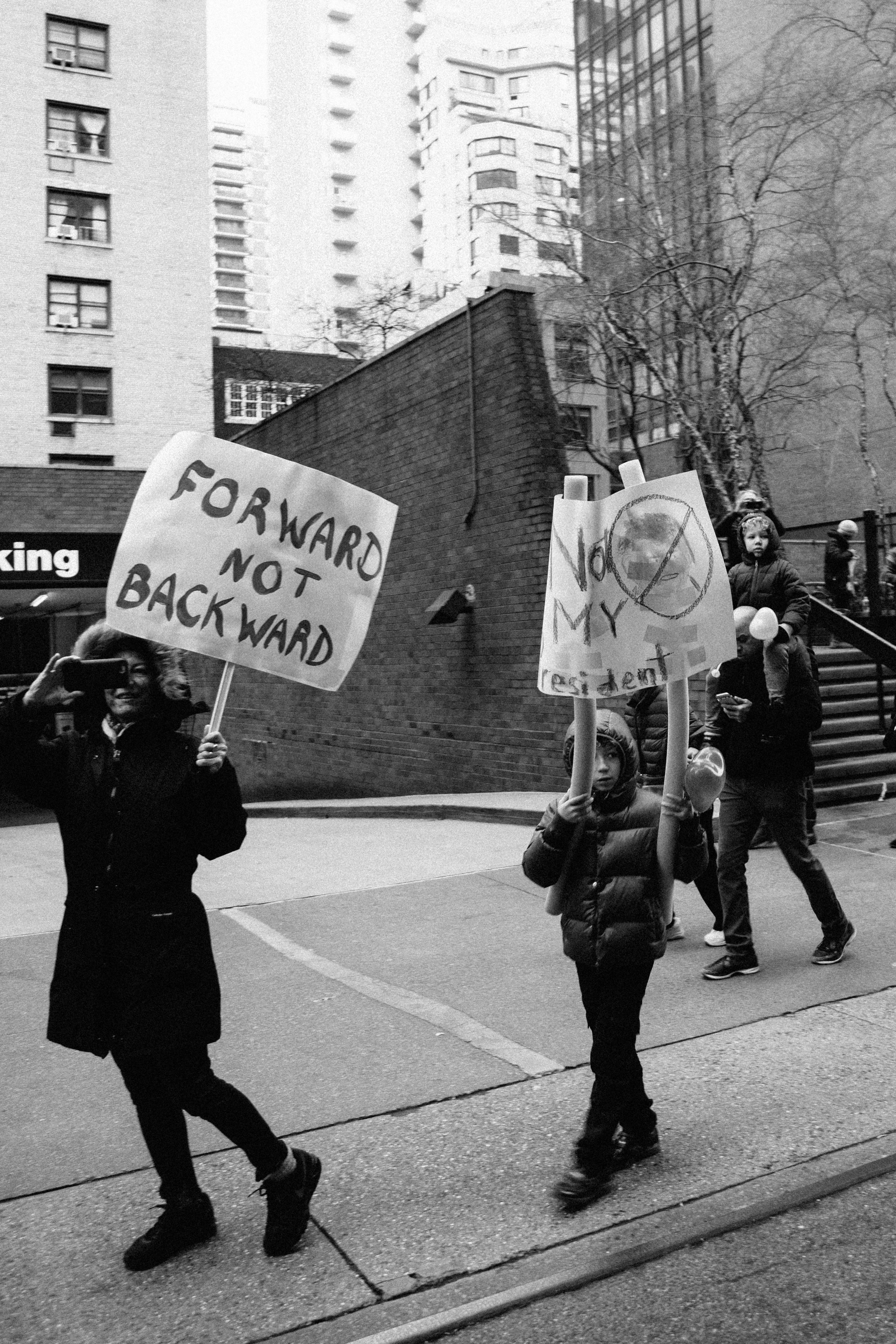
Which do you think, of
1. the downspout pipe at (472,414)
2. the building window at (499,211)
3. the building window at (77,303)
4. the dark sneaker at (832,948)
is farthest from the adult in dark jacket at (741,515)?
the building window at (77,303)

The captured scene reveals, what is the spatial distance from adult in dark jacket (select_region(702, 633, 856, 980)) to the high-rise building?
3229 cm

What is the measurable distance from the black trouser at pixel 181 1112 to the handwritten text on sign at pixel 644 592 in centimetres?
144

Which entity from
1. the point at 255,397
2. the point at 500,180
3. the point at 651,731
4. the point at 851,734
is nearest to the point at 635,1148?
the point at 651,731

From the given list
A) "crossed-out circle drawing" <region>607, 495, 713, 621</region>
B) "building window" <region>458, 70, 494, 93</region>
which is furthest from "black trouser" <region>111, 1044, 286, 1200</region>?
"building window" <region>458, 70, 494, 93</region>

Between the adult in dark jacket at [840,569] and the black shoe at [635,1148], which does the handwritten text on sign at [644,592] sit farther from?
the adult in dark jacket at [840,569]

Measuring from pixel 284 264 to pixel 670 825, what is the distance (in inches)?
3848

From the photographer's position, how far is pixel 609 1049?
11.0 ft

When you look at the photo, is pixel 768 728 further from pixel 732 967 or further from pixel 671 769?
pixel 671 769

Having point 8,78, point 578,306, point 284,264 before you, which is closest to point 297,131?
point 284,264

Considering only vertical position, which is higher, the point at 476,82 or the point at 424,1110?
the point at 476,82

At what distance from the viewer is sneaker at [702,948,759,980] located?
5363 millimetres

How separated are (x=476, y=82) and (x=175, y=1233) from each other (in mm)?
98377

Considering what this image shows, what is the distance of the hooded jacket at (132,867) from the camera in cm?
299

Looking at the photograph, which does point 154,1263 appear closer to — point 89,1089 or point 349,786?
point 89,1089
